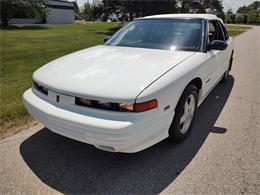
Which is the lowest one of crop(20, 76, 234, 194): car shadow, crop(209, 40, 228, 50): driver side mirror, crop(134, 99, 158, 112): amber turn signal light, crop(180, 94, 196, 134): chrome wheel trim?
crop(20, 76, 234, 194): car shadow

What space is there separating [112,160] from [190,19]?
2.62 m

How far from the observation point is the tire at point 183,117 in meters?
2.90

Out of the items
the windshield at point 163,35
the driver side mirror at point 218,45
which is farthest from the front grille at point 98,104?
the driver side mirror at point 218,45

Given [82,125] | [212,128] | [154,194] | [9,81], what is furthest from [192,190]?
[9,81]

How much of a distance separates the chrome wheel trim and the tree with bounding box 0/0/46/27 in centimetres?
3069

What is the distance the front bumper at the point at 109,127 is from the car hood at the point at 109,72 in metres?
0.18

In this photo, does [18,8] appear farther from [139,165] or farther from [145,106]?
[145,106]

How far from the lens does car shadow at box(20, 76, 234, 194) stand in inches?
97.1

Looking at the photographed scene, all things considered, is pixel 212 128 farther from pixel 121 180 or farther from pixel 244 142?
pixel 121 180

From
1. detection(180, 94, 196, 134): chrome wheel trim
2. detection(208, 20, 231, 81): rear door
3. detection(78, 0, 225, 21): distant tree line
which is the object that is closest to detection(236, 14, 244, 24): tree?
detection(78, 0, 225, 21): distant tree line

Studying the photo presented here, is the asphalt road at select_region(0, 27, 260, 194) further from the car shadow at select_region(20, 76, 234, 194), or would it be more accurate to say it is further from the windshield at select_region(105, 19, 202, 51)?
the windshield at select_region(105, 19, 202, 51)

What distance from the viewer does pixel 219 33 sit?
5148 millimetres

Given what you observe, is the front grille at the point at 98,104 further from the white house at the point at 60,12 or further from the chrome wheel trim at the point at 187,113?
the white house at the point at 60,12

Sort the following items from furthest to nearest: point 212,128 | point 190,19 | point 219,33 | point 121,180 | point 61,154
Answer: point 219,33
point 190,19
point 212,128
point 61,154
point 121,180
